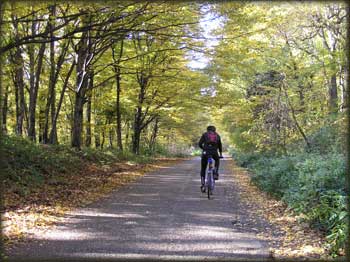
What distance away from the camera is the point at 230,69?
1631cm

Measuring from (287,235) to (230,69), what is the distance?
11082 mm

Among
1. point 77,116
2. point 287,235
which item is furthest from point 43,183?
point 287,235

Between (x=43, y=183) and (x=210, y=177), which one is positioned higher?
(x=210, y=177)

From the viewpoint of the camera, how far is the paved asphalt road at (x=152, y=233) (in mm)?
5043

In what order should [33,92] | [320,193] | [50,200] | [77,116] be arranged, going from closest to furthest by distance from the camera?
[320,193] < [50,200] < [77,116] < [33,92]

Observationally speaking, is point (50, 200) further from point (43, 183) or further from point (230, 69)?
point (230, 69)

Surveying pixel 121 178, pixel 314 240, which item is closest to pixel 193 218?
pixel 314 240

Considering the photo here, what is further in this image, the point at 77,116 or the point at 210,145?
the point at 77,116

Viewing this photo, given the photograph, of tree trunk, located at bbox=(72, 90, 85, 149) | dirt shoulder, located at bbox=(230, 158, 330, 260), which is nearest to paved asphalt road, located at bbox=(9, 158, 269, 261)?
dirt shoulder, located at bbox=(230, 158, 330, 260)

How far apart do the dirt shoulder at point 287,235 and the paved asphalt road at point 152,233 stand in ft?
0.82

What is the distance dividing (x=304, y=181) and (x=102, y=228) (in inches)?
174

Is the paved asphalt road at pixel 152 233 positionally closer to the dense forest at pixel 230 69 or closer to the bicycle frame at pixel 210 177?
the bicycle frame at pixel 210 177

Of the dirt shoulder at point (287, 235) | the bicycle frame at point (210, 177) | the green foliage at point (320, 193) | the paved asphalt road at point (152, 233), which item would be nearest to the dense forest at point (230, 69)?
the green foliage at point (320, 193)

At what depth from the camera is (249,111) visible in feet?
72.5
